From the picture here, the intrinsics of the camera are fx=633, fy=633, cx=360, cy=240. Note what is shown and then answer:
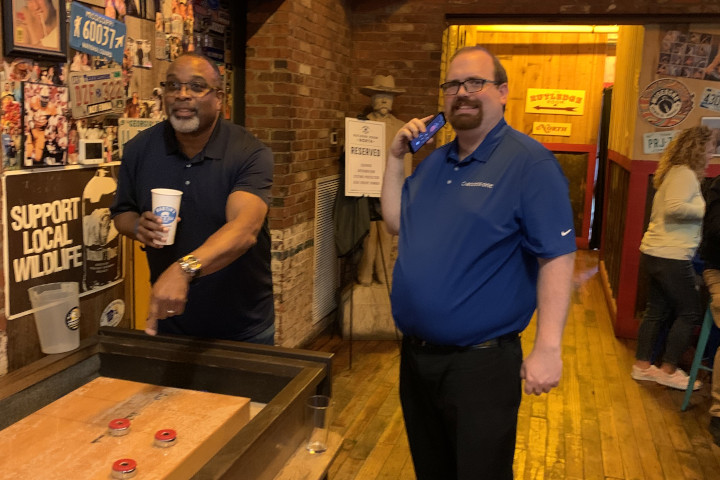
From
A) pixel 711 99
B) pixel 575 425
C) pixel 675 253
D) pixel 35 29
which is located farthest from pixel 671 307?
pixel 35 29

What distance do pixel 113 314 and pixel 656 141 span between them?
3.91 meters

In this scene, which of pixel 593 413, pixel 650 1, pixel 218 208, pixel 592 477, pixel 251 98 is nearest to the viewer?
pixel 218 208

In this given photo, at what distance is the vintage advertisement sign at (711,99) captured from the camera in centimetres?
446

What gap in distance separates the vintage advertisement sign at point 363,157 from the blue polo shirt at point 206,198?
7.61 feet

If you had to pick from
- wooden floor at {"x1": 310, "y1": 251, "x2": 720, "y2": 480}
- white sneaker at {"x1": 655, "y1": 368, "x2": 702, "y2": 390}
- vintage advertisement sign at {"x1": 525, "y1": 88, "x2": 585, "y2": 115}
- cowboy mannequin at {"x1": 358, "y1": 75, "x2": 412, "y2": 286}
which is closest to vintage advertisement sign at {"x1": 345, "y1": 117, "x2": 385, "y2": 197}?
cowboy mannequin at {"x1": 358, "y1": 75, "x2": 412, "y2": 286}

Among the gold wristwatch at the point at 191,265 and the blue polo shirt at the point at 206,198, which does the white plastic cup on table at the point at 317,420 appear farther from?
the blue polo shirt at the point at 206,198

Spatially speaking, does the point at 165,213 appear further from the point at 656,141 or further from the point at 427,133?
the point at 656,141

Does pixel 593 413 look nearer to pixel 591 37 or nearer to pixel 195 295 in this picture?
pixel 195 295

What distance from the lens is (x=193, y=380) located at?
5.03 feet

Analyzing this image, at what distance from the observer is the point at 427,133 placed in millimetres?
1926

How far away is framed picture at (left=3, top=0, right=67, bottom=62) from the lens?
1769 millimetres

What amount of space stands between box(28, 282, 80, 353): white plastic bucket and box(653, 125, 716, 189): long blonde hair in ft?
11.0

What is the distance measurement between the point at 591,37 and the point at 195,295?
750 centimetres

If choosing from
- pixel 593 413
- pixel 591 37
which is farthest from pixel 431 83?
pixel 591 37
